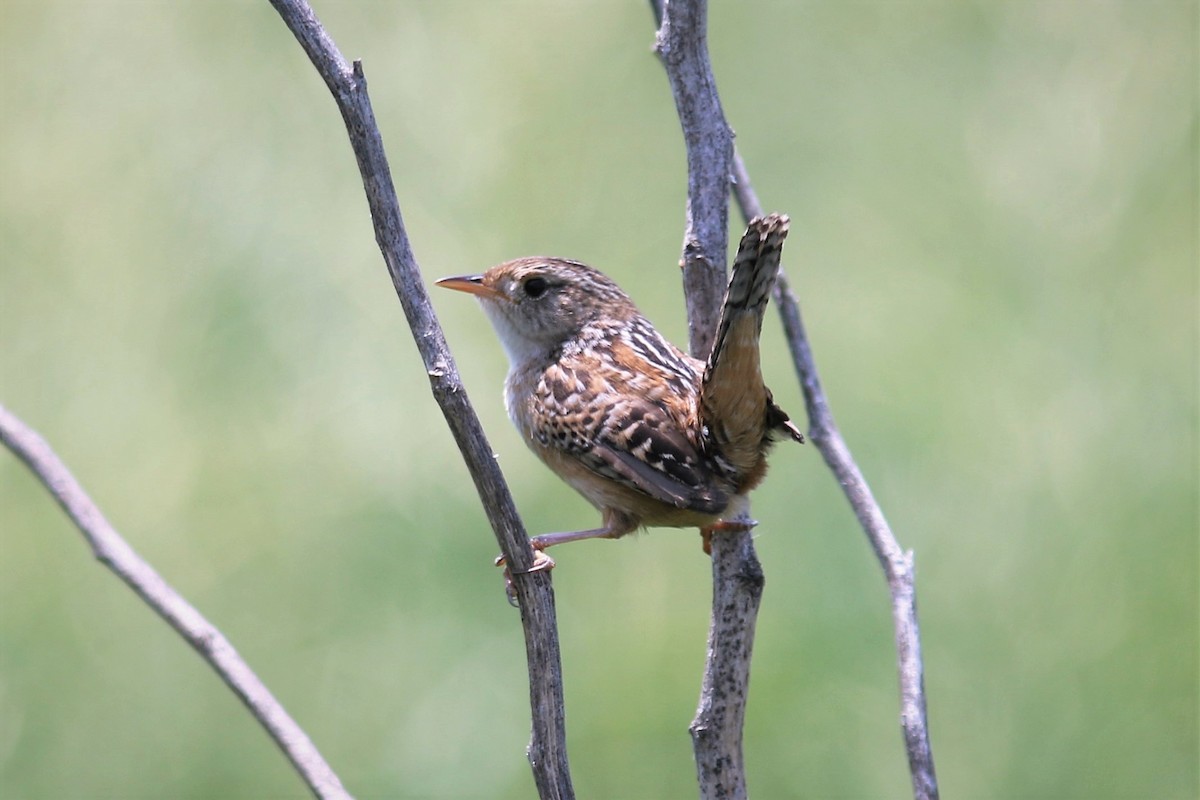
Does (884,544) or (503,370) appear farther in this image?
(503,370)

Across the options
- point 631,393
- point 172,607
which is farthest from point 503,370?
point 172,607

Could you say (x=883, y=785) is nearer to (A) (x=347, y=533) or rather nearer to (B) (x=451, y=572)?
(B) (x=451, y=572)

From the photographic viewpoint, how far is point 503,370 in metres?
4.91

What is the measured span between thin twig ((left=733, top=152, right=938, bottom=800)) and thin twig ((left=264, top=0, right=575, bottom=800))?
0.56 meters

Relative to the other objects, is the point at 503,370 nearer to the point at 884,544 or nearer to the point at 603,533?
the point at 603,533

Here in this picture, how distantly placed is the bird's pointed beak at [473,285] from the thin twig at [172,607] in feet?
4.68

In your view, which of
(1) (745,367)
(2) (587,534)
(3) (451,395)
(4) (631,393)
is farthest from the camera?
(4) (631,393)

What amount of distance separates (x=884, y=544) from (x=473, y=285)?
5.01 ft

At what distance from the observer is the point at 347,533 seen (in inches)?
186

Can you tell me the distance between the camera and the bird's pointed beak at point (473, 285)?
133 inches

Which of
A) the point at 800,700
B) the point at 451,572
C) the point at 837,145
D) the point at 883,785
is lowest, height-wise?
the point at 883,785

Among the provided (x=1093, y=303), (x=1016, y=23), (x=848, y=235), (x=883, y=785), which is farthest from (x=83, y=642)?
(x=1016, y=23)

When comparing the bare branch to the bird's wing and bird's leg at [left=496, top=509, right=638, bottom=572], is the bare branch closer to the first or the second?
the bird's wing

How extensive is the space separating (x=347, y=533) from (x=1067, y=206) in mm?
3286
